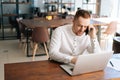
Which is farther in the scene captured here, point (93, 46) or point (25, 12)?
point (25, 12)

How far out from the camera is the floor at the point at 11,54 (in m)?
4.73

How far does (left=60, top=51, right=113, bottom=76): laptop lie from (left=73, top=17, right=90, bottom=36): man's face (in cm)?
45

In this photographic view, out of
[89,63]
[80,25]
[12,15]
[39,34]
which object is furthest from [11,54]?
[89,63]

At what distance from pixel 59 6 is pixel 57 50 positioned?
5265mm

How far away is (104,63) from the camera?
1.90 meters

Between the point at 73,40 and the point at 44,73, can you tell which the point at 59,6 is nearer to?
the point at 73,40

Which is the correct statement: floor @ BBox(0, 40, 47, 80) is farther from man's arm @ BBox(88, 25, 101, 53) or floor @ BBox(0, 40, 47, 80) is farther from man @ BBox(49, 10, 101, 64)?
man's arm @ BBox(88, 25, 101, 53)

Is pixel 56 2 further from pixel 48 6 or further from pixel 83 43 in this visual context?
pixel 83 43

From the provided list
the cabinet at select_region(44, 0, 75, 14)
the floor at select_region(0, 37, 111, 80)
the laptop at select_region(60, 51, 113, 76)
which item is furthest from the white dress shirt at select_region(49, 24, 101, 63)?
the cabinet at select_region(44, 0, 75, 14)

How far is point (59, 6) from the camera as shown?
7.31m

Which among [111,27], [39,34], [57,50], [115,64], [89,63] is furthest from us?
[111,27]

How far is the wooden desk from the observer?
1.75 meters

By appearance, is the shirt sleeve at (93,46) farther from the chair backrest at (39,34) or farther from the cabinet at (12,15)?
the cabinet at (12,15)

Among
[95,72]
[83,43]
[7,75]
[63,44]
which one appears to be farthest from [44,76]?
[83,43]
